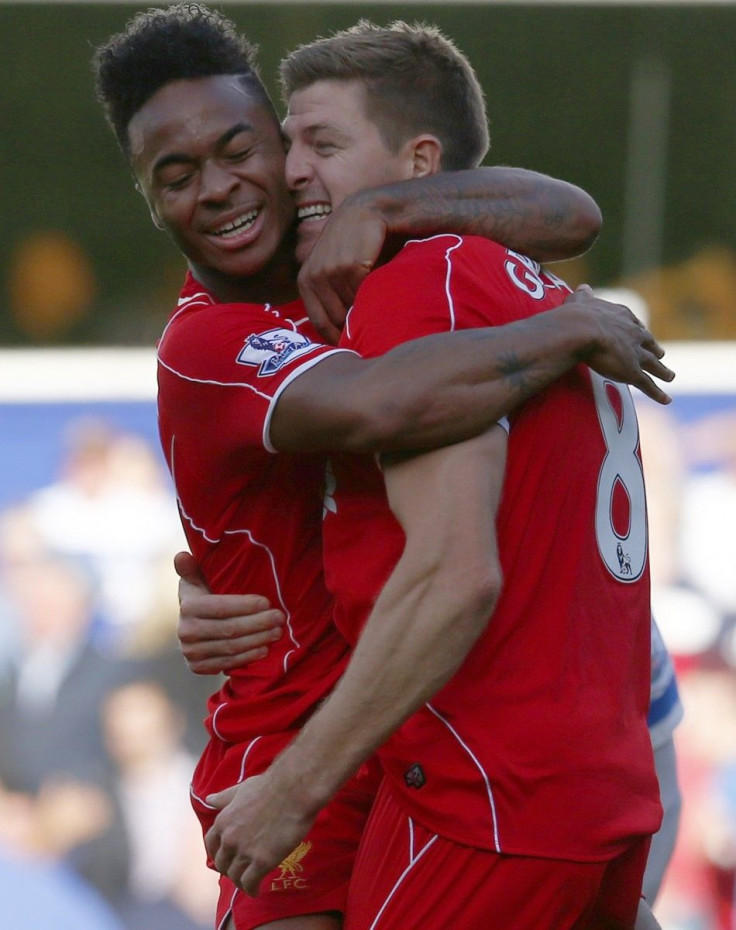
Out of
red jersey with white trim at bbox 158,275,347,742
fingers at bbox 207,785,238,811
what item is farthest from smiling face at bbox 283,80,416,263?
fingers at bbox 207,785,238,811

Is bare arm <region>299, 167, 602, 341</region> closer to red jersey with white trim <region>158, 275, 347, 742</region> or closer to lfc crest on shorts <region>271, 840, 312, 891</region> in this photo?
red jersey with white trim <region>158, 275, 347, 742</region>

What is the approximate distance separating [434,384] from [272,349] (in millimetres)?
354

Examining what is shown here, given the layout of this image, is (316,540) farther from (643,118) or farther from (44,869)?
(643,118)

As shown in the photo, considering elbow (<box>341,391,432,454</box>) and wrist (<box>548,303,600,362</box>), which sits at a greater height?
wrist (<box>548,303,600,362</box>)

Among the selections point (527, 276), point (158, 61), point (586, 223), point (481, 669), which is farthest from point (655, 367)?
point (158, 61)

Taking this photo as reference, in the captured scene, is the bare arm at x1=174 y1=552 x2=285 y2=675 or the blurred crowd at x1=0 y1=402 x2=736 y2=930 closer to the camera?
the bare arm at x1=174 y1=552 x2=285 y2=675

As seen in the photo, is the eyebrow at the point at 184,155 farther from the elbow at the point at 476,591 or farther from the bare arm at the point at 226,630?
the elbow at the point at 476,591

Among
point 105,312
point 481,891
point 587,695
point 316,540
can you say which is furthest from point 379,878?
point 105,312

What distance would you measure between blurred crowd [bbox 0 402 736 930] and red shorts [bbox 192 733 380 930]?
2.45 metres

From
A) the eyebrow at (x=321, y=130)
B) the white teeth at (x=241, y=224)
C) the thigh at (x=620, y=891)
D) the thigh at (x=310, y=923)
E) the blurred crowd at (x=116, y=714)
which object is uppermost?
the eyebrow at (x=321, y=130)

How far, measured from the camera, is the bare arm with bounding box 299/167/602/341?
240 centimetres

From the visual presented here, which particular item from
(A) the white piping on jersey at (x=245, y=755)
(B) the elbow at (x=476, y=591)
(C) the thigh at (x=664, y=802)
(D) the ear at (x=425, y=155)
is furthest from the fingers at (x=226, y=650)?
(C) the thigh at (x=664, y=802)

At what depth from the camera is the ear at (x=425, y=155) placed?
2586 mm

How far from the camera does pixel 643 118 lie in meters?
A: 9.08
